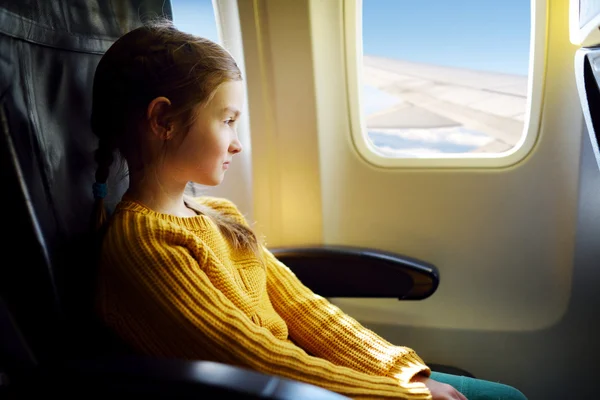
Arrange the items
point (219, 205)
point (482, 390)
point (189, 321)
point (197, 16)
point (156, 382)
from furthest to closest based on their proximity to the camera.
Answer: point (197, 16)
point (219, 205)
point (482, 390)
point (189, 321)
point (156, 382)

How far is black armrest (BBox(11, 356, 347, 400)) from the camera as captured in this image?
81 centimetres

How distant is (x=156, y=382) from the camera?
32.7 inches

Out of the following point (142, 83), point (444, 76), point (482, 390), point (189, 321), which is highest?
point (142, 83)

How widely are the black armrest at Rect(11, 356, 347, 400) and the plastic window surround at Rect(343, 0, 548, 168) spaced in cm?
113

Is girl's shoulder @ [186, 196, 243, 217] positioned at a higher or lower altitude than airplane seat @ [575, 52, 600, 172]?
lower

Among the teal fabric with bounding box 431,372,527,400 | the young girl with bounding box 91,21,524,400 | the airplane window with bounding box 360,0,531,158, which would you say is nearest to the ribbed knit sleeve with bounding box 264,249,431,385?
the young girl with bounding box 91,21,524,400

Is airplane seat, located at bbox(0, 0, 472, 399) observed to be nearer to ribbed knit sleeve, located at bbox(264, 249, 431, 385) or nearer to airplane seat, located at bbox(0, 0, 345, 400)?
airplane seat, located at bbox(0, 0, 345, 400)

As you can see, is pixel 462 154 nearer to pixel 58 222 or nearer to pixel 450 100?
pixel 450 100

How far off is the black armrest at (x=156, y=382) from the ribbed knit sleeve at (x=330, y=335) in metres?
0.41

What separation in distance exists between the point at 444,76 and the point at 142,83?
41.8 inches

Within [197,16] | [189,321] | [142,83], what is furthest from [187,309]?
[197,16]

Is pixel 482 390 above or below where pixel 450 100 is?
below

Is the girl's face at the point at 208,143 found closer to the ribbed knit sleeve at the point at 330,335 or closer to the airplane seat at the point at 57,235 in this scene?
the airplane seat at the point at 57,235

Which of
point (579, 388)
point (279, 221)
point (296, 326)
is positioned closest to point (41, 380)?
point (296, 326)
